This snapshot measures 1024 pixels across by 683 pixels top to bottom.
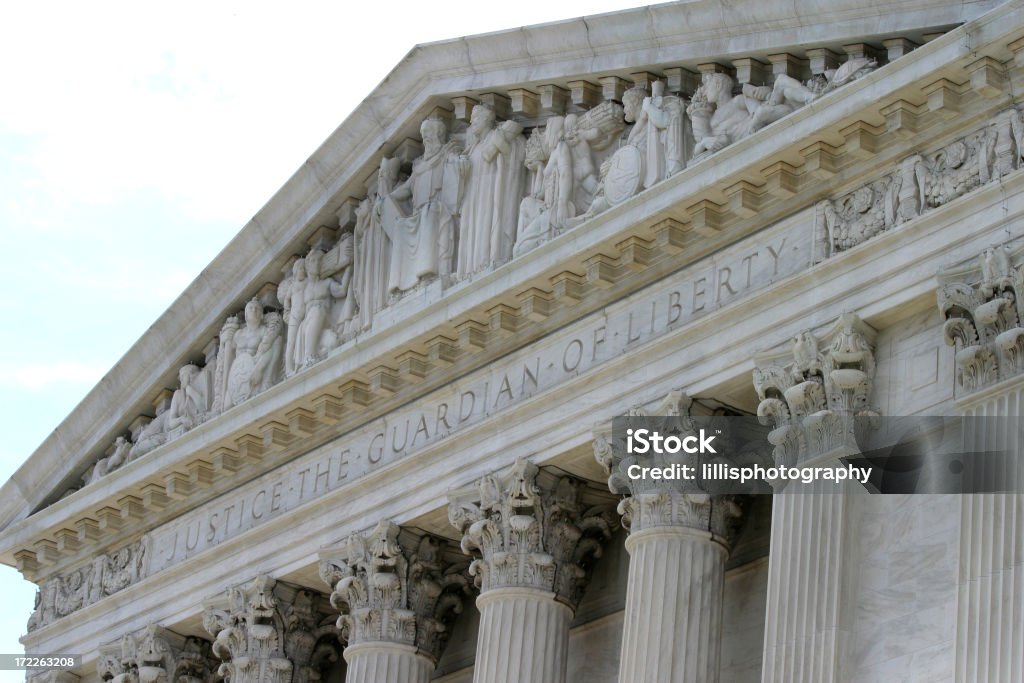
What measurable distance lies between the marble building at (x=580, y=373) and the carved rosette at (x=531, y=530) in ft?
0.15

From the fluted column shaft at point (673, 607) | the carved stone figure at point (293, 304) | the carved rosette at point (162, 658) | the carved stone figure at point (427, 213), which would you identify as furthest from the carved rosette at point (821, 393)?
the carved rosette at point (162, 658)

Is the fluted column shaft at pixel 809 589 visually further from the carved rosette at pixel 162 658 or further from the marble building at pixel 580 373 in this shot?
the carved rosette at pixel 162 658

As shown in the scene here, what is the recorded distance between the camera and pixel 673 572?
27500 mm

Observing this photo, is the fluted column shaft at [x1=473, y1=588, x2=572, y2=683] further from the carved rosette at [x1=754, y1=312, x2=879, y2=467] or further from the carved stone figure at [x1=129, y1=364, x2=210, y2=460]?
the carved stone figure at [x1=129, y1=364, x2=210, y2=460]

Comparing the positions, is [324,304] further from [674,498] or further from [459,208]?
[674,498]

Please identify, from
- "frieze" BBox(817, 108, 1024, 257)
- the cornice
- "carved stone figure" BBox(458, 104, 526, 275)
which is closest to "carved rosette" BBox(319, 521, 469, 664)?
"carved stone figure" BBox(458, 104, 526, 275)

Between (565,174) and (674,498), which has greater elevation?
(565,174)

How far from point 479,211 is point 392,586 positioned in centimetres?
487

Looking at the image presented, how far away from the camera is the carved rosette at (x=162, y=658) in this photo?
35.8 metres

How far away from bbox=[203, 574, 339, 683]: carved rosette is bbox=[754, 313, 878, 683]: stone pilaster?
949cm

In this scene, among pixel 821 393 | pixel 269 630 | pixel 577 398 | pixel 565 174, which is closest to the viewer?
pixel 821 393

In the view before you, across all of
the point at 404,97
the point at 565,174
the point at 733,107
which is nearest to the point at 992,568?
the point at 733,107

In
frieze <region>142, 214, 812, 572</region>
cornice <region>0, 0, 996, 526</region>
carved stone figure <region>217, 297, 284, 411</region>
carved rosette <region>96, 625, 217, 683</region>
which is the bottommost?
carved rosette <region>96, 625, 217, 683</region>

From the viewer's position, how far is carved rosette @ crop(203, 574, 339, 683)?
3384 cm
